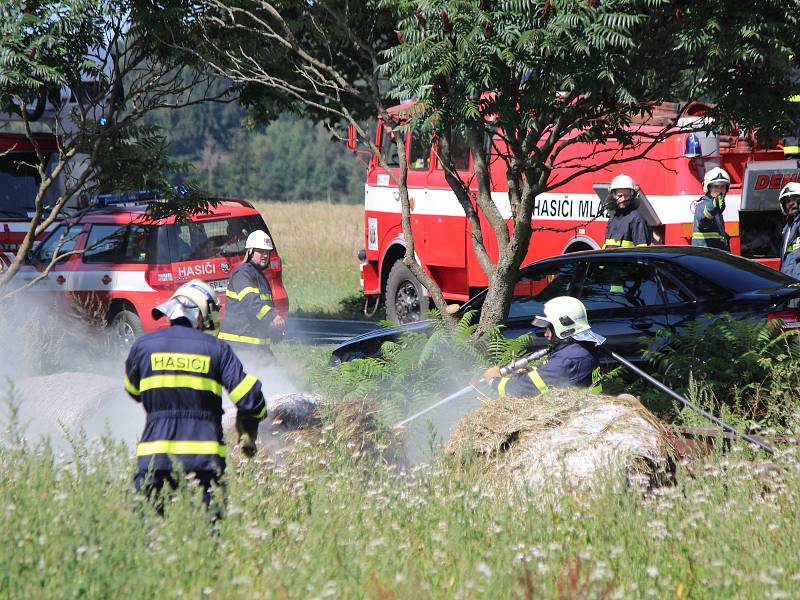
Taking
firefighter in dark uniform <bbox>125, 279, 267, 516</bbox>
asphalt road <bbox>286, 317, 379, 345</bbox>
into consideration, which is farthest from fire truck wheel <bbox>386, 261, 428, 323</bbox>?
firefighter in dark uniform <bbox>125, 279, 267, 516</bbox>

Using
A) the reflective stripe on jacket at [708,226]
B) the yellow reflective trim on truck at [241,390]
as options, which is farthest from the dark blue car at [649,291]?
the yellow reflective trim on truck at [241,390]

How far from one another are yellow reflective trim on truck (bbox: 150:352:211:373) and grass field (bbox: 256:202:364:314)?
13121mm

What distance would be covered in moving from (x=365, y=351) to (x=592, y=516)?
4.65m

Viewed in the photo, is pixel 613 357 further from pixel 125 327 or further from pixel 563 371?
pixel 125 327

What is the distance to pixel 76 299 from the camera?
12117 millimetres

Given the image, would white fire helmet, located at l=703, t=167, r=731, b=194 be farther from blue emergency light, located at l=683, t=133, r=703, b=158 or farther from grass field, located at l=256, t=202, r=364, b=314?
grass field, located at l=256, t=202, r=364, b=314

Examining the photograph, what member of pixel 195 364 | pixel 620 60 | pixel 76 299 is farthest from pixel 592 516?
pixel 76 299

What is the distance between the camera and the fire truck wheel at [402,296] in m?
14.2

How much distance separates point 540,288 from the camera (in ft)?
29.8

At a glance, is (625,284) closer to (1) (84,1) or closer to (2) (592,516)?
(2) (592,516)

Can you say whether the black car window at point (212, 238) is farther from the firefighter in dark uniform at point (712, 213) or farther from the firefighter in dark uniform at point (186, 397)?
the firefighter in dark uniform at point (186, 397)

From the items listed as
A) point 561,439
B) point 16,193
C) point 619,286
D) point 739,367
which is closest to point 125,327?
point 16,193

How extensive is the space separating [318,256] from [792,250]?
58.1 feet

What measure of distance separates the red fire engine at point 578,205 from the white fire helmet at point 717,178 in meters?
0.34
